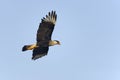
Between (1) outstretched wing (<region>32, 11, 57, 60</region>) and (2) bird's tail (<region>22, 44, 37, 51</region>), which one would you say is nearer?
(2) bird's tail (<region>22, 44, 37, 51</region>)

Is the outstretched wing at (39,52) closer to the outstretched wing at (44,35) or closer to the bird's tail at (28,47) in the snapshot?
the outstretched wing at (44,35)

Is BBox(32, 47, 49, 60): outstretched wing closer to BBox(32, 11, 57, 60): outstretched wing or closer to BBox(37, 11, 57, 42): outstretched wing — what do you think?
BBox(32, 11, 57, 60): outstretched wing

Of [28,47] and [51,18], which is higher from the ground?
[51,18]

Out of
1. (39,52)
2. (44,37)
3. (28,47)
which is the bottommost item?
(28,47)

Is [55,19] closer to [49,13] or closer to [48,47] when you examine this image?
[49,13]

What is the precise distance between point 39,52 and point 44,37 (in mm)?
903

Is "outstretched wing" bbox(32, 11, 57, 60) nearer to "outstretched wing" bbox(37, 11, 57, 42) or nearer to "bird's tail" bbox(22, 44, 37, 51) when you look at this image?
"outstretched wing" bbox(37, 11, 57, 42)

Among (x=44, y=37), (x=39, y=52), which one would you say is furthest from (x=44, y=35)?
(x=39, y=52)

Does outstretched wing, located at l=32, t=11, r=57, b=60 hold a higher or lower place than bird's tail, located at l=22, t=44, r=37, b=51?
higher

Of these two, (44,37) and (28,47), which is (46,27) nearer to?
(44,37)

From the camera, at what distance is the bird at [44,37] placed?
16.3 meters

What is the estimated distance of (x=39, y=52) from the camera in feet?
55.1

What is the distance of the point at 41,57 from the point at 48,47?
29.5 inches

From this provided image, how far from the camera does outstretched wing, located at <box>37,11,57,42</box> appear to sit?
16.3 metres
